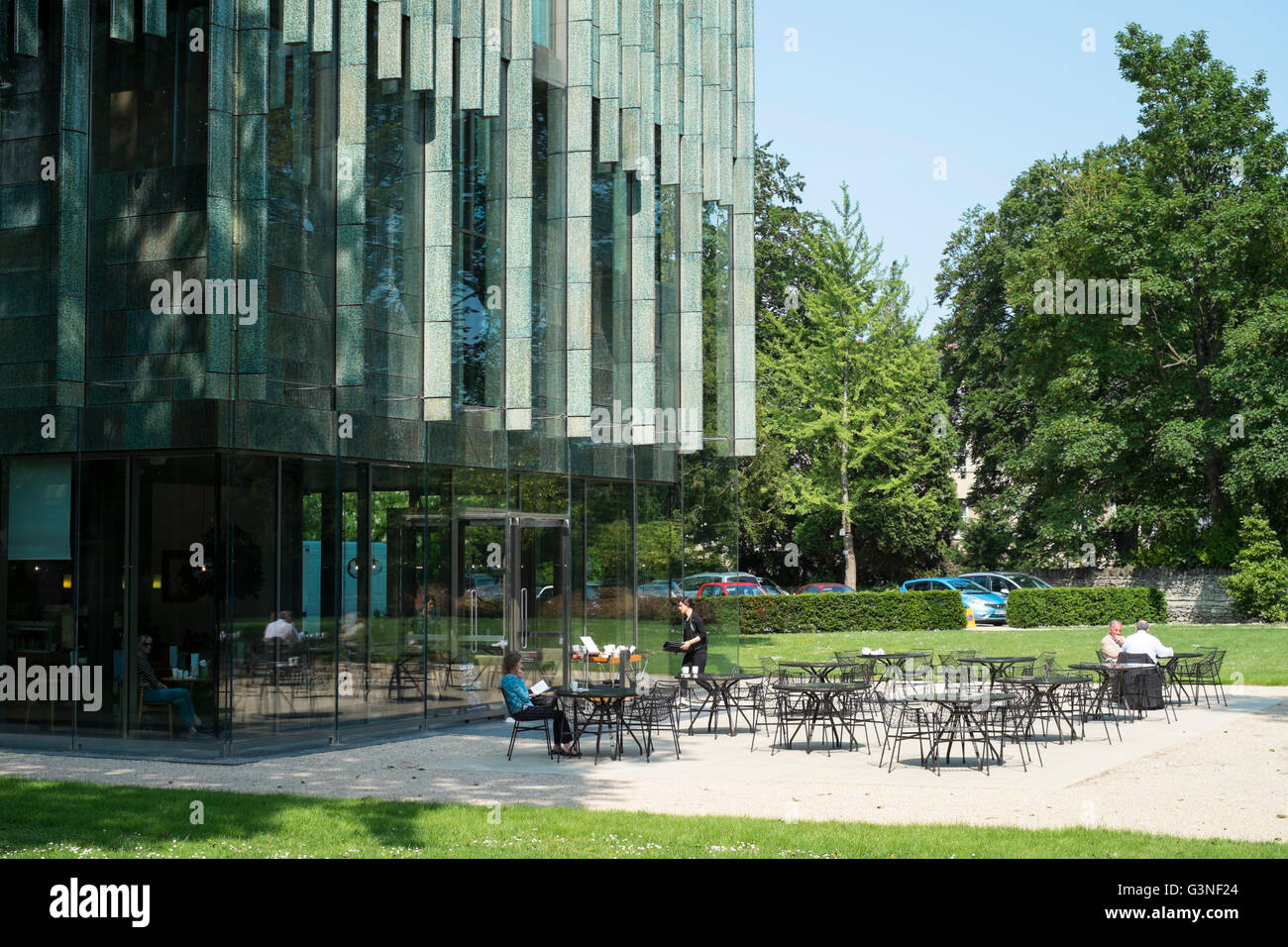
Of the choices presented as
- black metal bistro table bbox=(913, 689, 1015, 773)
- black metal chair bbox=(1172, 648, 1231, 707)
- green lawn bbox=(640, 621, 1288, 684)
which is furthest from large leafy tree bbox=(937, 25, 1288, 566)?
black metal bistro table bbox=(913, 689, 1015, 773)

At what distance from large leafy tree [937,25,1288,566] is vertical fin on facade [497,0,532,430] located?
30776 millimetres

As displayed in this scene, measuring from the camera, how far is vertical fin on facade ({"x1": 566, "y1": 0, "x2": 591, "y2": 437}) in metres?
22.0

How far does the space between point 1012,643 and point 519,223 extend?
19.8m

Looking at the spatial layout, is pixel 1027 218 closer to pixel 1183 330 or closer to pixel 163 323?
pixel 1183 330

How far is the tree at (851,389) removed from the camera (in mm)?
53844

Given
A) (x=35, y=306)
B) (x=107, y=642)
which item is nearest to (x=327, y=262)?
(x=35, y=306)

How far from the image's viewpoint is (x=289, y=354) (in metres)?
17.5

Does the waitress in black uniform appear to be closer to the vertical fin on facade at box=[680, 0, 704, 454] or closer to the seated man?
the vertical fin on facade at box=[680, 0, 704, 454]

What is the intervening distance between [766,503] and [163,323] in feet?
136

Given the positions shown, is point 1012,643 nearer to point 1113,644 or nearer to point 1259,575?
point 1259,575

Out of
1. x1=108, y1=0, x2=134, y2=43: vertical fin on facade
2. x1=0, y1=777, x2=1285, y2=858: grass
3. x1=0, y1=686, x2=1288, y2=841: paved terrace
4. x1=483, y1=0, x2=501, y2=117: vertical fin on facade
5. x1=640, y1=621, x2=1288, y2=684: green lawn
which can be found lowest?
x1=640, y1=621, x2=1288, y2=684: green lawn

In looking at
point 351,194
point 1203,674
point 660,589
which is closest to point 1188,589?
point 1203,674

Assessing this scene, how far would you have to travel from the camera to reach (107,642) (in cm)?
1762

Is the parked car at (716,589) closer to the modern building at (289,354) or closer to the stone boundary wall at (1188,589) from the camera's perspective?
the modern building at (289,354)
